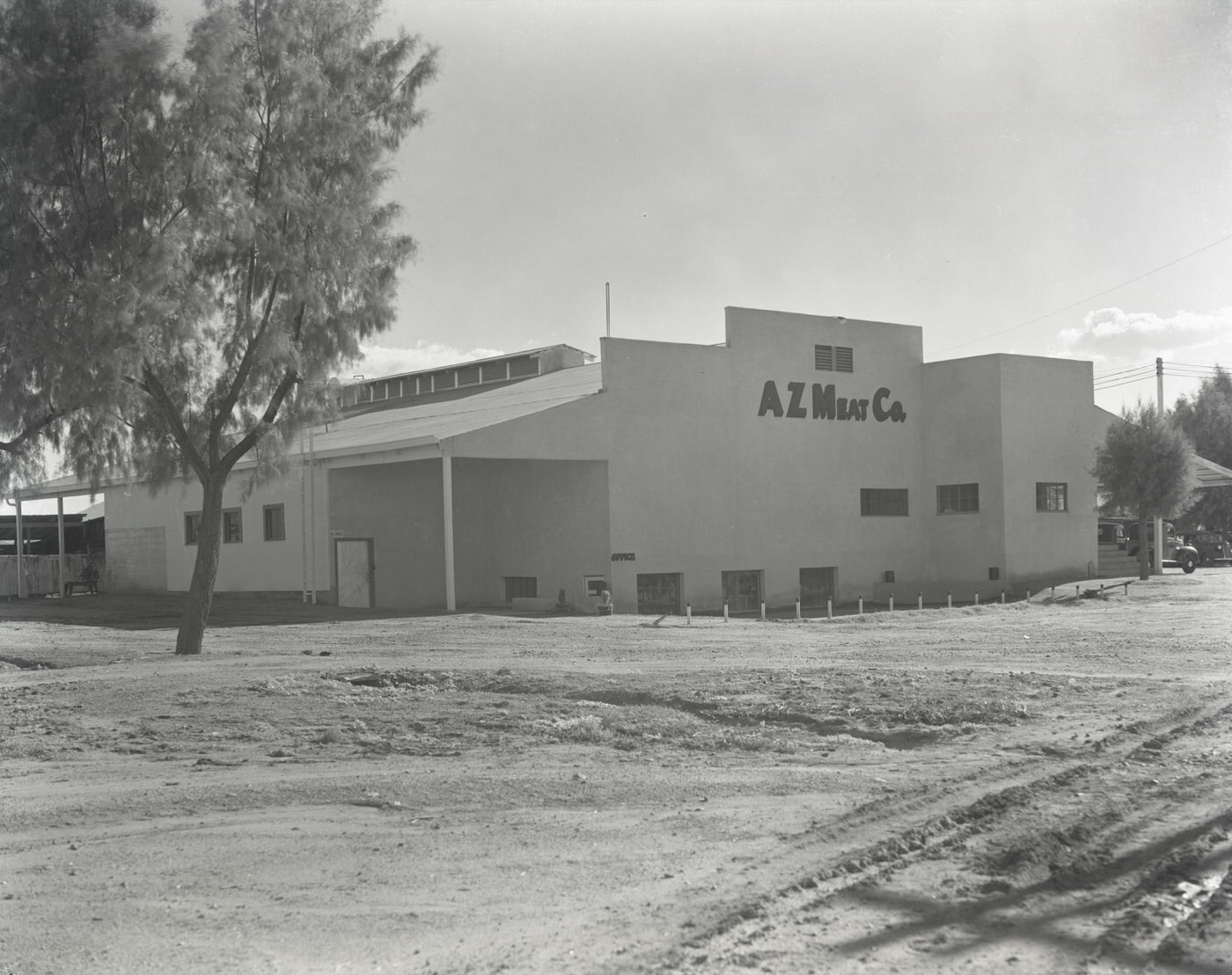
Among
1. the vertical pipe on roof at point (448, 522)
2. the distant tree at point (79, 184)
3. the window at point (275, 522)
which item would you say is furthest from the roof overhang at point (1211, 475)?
the distant tree at point (79, 184)

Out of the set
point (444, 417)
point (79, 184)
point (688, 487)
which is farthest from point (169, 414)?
point (688, 487)

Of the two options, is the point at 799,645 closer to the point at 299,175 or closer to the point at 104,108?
the point at 299,175

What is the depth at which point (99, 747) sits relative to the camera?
443 inches

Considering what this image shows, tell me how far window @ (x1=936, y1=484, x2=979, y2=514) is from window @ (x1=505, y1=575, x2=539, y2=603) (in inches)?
557

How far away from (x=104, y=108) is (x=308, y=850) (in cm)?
1288

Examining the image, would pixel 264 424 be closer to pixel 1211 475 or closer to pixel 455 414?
pixel 455 414

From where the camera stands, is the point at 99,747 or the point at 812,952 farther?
the point at 99,747

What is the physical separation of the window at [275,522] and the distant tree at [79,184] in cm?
1703

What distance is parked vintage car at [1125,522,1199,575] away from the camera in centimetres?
4444

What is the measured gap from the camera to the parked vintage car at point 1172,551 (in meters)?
44.4

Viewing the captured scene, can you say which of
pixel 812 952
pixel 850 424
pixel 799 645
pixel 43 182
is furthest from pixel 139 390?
pixel 850 424

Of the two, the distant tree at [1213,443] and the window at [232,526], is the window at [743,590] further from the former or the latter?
the distant tree at [1213,443]

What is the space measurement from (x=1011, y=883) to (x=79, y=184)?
15677 mm

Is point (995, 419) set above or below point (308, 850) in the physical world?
above
